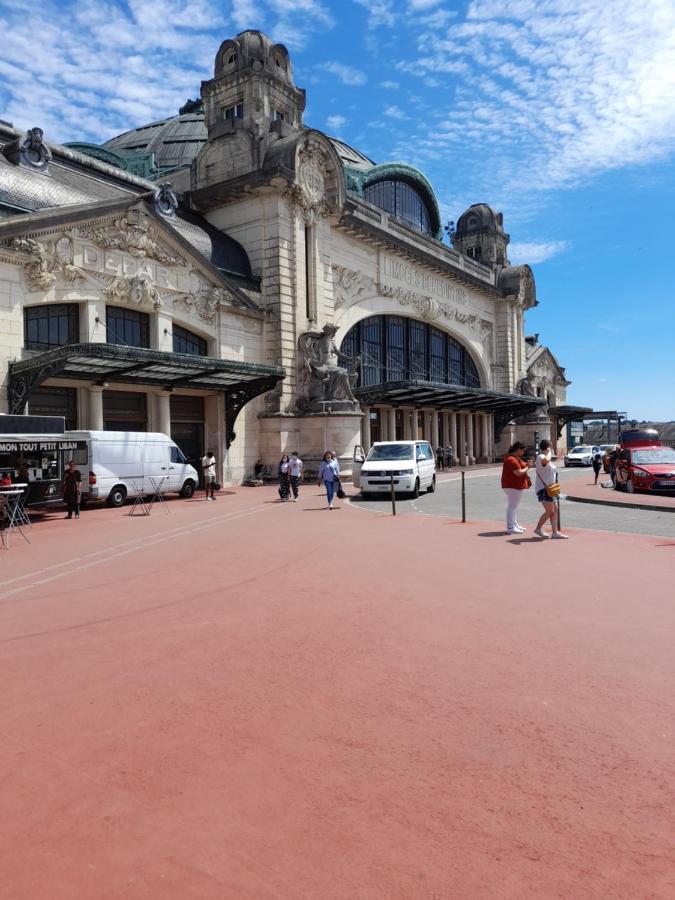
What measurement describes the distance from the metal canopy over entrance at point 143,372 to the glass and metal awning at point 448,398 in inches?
345

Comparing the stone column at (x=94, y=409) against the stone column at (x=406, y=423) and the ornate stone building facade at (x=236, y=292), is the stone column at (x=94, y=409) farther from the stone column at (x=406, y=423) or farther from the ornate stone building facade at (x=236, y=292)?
the stone column at (x=406, y=423)

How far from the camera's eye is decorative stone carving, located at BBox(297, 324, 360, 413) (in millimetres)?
29875

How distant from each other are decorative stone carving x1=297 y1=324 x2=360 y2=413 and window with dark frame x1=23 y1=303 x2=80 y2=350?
10657mm

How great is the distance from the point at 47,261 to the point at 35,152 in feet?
19.7

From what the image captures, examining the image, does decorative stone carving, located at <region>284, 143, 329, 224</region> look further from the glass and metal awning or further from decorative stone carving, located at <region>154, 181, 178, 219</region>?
the glass and metal awning

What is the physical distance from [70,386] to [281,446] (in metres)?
9.62

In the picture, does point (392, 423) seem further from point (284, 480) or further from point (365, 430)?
point (284, 480)

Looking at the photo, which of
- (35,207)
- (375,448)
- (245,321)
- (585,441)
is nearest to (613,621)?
(375,448)

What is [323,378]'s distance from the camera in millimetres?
30172

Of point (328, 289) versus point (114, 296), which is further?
point (328, 289)

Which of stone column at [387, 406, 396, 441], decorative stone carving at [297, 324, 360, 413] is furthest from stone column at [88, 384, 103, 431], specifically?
stone column at [387, 406, 396, 441]

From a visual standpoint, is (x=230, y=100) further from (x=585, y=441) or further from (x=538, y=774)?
(x=585, y=441)

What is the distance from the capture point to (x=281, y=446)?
1167 inches

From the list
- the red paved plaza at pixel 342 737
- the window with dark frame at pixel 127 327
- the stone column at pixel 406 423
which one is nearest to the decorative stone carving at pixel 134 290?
the window with dark frame at pixel 127 327
